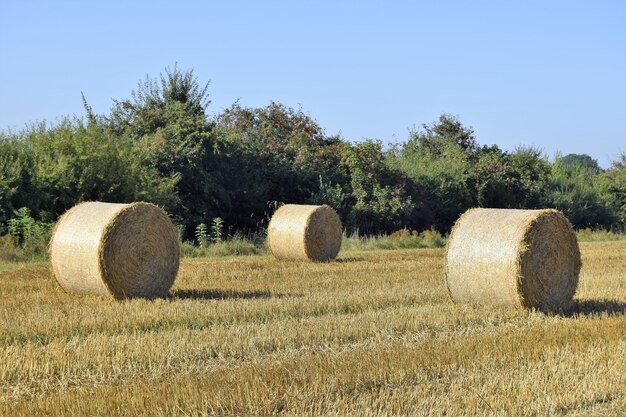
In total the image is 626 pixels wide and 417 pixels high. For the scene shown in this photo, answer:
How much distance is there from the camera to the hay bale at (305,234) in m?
20.6

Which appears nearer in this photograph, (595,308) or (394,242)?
(595,308)

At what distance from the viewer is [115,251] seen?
13.4 m

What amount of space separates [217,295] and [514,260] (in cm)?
459

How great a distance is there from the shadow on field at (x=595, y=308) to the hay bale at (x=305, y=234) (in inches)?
327

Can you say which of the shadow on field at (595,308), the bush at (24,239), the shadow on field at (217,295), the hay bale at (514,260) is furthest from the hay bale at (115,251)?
the shadow on field at (595,308)

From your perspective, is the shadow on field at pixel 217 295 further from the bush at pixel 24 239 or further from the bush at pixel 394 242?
the bush at pixel 394 242

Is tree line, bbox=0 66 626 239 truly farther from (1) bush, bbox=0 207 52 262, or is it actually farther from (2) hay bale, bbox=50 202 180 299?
(2) hay bale, bbox=50 202 180 299

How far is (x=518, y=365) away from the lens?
8453mm

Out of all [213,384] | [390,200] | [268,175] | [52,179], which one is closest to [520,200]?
[390,200]

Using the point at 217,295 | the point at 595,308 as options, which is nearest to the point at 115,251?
the point at 217,295

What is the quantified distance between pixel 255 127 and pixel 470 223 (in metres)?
23.8

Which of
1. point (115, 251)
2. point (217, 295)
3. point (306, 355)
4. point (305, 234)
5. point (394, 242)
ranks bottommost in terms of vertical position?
point (306, 355)

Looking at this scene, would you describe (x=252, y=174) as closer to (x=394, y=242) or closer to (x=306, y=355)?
(x=394, y=242)

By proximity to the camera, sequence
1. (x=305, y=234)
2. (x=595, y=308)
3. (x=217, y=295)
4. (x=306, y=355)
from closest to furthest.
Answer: (x=306, y=355)
(x=595, y=308)
(x=217, y=295)
(x=305, y=234)
